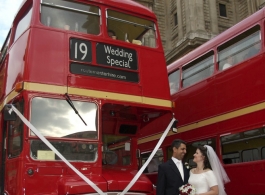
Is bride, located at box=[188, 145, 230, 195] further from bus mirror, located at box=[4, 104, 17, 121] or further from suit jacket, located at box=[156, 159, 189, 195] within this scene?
bus mirror, located at box=[4, 104, 17, 121]

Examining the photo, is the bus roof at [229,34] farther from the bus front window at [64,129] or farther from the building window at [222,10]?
the building window at [222,10]

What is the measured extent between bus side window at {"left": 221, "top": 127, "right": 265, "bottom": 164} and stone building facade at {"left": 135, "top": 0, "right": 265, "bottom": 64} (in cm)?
2218

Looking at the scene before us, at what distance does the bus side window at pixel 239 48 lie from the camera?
22.2 ft

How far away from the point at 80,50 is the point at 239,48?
10.2ft

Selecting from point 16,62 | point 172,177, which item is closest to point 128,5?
point 16,62

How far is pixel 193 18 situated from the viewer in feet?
102

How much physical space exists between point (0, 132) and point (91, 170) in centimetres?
200

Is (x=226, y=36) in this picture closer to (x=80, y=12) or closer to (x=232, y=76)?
(x=232, y=76)

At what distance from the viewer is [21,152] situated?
534cm

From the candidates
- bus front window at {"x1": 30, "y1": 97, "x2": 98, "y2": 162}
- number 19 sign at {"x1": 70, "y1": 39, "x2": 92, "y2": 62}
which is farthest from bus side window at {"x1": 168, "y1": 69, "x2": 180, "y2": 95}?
bus front window at {"x1": 30, "y1": 97, "x2": 98, "y2": 162}

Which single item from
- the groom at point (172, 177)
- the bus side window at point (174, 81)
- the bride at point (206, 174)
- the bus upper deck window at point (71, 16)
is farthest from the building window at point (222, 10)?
the groom at point (172, 177)

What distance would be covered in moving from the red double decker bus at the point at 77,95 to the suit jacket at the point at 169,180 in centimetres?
55

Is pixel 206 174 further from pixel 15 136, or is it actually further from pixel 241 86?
pixel 15 136

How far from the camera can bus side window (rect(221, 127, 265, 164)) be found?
6359 millimetres
